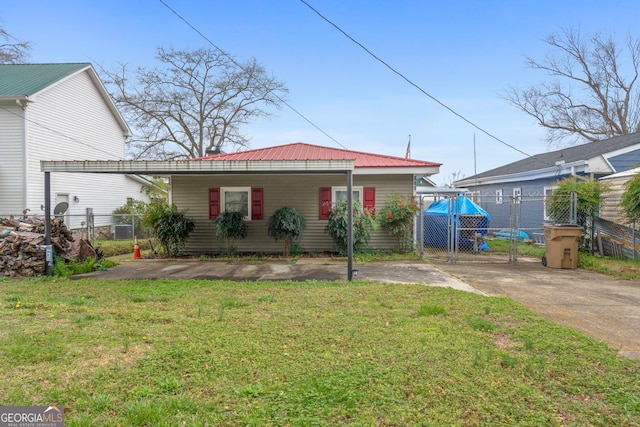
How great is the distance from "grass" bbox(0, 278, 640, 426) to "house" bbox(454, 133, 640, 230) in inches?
260

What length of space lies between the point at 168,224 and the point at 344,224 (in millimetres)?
4957

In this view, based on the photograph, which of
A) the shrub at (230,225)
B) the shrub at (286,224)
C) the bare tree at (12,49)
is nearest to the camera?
the shrub at (286,224)

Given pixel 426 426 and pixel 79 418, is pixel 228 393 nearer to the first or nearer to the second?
pixel 79 418

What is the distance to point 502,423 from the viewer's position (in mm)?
2523

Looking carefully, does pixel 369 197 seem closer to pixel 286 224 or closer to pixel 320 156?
pixel 320 156

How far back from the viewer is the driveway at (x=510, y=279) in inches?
193

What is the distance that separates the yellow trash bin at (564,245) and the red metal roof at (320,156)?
3435 millimetres

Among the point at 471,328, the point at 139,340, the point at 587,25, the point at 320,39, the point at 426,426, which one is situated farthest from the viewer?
the point at 587,25

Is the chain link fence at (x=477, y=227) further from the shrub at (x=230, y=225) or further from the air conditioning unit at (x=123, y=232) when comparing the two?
the air conditioning unit at (x=123, y=232)

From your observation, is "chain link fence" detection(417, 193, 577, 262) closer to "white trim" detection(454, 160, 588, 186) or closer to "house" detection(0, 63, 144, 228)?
"white trim" detection(454, 160, 588, 186)

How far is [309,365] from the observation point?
11.0ft

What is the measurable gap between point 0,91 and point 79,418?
1579cm

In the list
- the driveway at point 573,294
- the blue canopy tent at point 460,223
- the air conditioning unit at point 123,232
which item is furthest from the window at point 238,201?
the air conditioning unit at point 123,232

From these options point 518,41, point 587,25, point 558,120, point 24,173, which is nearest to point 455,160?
point 558,120
